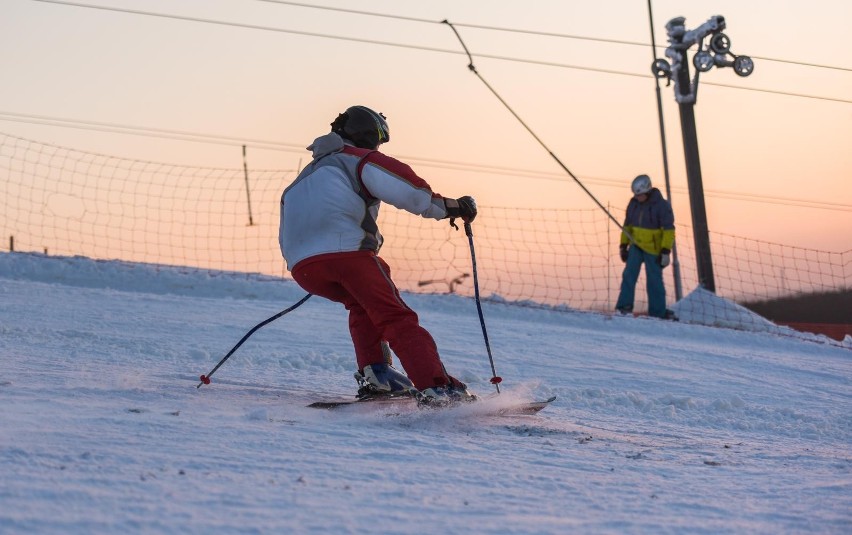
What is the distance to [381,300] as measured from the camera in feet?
17.9

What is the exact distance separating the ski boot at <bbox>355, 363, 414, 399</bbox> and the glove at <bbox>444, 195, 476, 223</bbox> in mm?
879

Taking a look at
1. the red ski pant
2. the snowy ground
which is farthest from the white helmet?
the red ski pant

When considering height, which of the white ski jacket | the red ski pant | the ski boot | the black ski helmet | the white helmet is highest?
the white helmet

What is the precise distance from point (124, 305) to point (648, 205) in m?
6.51

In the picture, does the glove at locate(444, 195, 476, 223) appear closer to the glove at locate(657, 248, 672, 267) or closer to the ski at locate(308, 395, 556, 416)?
the ski at locate(308, 395, 556, 416)

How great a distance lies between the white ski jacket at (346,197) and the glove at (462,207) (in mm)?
43

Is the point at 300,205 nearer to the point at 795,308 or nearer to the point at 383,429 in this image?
the point at 383,429

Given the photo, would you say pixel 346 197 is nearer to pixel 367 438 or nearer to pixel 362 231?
pixel 362 231

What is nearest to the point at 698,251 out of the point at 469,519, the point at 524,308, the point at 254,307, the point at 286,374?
the point at 524,308

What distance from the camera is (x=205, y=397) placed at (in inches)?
217

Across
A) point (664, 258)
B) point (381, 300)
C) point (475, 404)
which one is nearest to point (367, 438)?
point (475, 404)

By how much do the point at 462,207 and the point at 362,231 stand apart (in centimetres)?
51

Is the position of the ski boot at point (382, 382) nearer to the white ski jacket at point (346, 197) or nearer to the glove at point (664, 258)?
the white ski jacket at point (346, 197)

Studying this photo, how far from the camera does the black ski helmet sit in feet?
19.0
